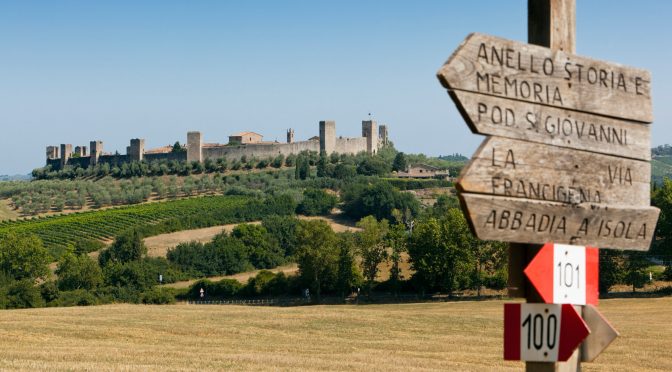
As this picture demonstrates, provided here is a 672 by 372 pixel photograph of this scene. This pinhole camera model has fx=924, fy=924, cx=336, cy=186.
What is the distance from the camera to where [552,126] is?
5090mm

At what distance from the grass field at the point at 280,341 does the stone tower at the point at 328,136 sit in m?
99.0

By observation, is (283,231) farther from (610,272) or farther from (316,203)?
(610,272)

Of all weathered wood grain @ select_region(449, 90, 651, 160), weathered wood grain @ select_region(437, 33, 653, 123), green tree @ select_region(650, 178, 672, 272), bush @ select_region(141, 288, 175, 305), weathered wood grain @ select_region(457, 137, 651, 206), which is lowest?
bush @ select_region(141, 288, 175, 305)

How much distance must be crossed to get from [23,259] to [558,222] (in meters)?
71.4

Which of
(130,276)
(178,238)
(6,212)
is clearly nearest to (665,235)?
(130,276)

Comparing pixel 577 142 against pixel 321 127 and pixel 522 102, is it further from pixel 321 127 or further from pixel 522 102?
pixel 321 127

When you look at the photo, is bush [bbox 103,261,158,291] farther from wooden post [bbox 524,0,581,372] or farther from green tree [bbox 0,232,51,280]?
wooden post [bbox 524,0,581,372]

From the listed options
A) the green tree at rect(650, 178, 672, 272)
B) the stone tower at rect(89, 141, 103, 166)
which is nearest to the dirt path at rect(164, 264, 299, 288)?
the green tree at rect(650, 178, 672, 272)

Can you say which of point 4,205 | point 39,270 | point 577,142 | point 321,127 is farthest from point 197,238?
point 577,142

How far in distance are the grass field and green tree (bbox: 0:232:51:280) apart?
34.5 meters

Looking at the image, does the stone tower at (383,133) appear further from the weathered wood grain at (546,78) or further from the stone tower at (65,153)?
the weathered wood grain at (546,78)

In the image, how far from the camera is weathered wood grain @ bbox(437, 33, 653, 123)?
4.83 meters

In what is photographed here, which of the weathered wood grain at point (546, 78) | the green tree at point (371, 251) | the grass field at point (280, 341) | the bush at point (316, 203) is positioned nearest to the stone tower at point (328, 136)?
the bush at point (316, 203)

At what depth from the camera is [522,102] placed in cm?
501
